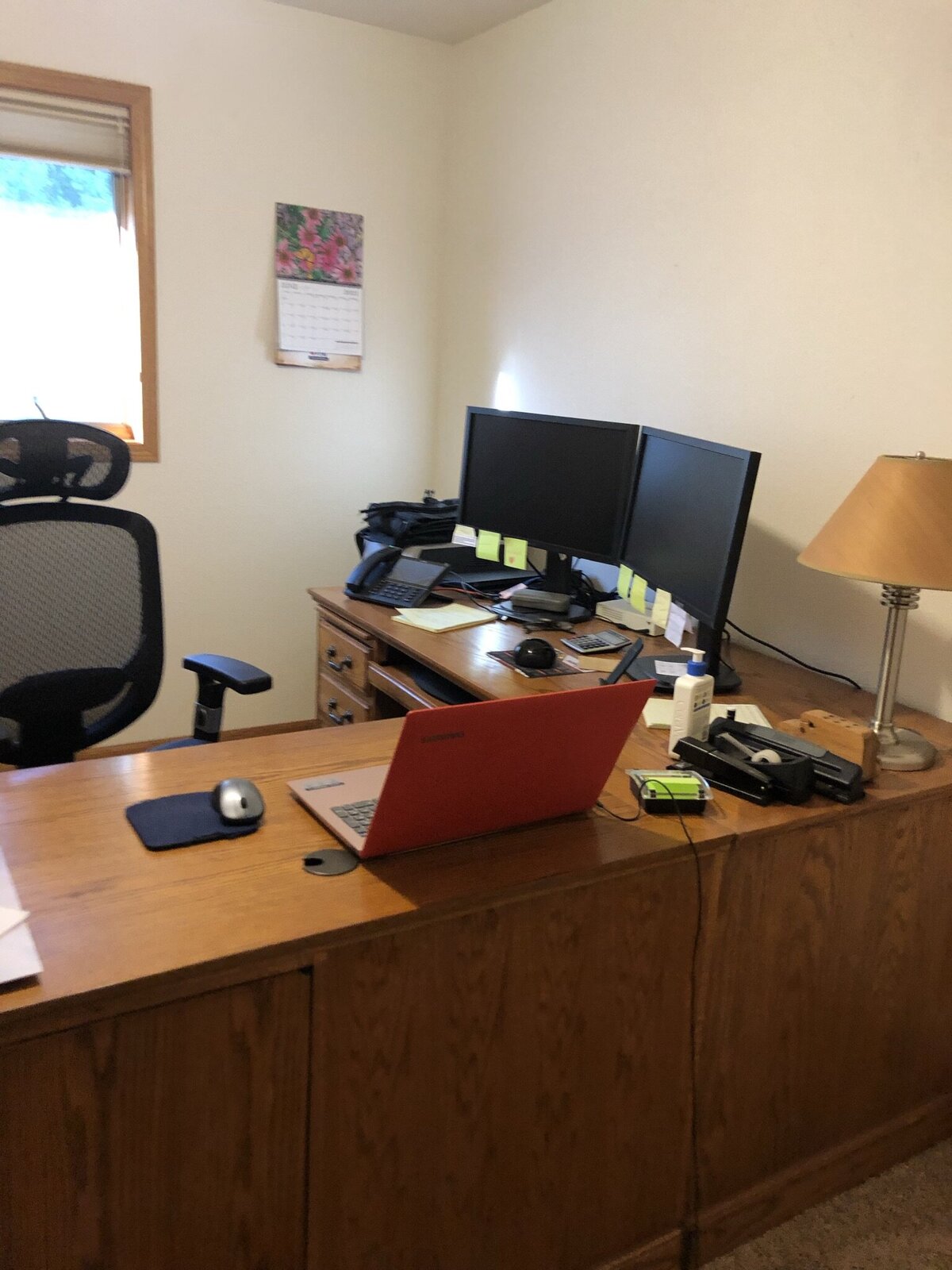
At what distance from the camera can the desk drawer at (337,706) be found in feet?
8.86

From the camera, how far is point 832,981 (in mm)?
1730

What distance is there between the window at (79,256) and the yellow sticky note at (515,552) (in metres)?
1.29

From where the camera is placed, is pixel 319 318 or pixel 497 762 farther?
pixel 319 318

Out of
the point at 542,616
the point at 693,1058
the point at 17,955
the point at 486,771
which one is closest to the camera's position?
the point at 17,955

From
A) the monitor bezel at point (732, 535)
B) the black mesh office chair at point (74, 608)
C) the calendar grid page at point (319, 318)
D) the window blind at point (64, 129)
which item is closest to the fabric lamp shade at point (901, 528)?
the monitor bezel at point (732, 535)

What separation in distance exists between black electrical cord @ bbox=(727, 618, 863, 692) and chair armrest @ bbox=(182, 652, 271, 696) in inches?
44.2

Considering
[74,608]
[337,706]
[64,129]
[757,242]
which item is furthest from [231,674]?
[64,129]

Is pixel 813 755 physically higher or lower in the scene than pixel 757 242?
lower

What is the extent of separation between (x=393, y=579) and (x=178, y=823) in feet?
4.75

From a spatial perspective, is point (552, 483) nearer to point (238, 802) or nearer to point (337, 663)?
point (337, 663)

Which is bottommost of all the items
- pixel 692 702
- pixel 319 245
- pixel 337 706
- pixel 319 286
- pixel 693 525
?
pixel 337 706

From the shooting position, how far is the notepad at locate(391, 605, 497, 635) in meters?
2.52

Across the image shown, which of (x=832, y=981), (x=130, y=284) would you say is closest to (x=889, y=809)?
(x=832, y=981)

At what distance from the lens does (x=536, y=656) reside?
219 cm
